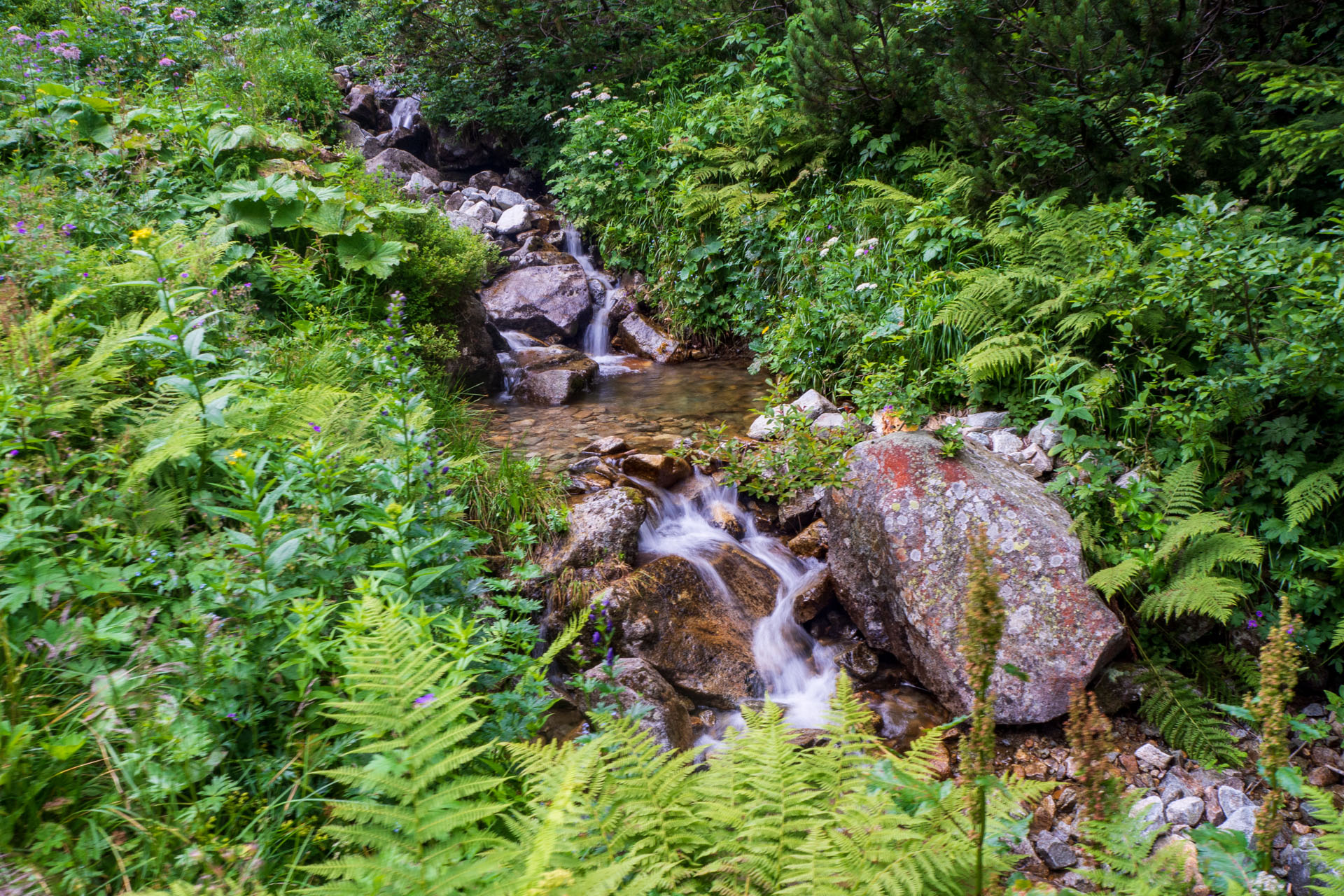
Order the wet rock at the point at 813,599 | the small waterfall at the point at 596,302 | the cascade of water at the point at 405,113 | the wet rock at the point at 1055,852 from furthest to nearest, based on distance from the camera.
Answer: the cascade of water at the point at 405,113, the small waterfall at the point at 596,302, the wet rock at the point at 813,599, the wet rock at the point at 1055,852

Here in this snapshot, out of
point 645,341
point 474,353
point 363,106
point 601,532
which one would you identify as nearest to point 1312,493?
point 601,532

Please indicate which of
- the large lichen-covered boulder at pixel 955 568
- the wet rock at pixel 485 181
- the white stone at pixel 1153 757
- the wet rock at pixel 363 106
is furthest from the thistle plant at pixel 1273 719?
the wet rock at pixel 363 106

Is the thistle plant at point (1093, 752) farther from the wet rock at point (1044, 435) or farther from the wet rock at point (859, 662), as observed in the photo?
the wet rock at point (1044, 435)

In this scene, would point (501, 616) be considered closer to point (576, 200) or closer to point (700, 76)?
point (576, 200)

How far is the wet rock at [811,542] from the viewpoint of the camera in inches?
196

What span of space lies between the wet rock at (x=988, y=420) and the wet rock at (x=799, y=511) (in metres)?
1.25

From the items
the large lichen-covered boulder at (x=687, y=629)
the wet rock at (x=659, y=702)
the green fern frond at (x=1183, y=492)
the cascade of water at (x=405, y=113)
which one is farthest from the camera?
the cascade of water at (x=405, y=113)

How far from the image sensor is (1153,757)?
3434 millimetres

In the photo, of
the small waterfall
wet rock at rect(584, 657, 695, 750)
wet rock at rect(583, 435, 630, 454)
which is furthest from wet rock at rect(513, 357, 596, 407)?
wet rock at rect(584, 657, 695, 750)

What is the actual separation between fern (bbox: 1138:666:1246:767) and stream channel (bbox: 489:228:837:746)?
1644 millimetres

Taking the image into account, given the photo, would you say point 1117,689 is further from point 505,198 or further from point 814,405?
point 505,198

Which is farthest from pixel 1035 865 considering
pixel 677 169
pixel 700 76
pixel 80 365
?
pixel 700 76

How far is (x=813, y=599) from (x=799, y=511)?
751 mm

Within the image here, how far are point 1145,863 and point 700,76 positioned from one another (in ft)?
37.2
